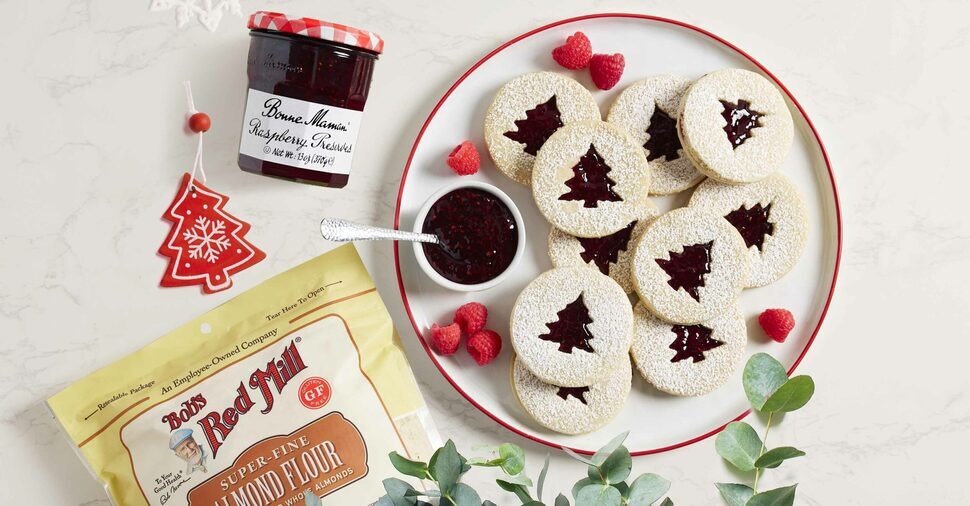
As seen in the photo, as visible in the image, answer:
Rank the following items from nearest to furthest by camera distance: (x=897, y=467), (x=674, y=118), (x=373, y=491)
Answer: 1. (x=373, y=491)
2. (x=674, y=118)
3. (x=897, y=467)

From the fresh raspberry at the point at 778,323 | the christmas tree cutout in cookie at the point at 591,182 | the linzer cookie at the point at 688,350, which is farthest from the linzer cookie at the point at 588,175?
the fresh raspberry at the point at 778,323

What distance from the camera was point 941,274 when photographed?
1522mm

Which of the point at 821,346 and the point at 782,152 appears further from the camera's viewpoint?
the point at 821,346

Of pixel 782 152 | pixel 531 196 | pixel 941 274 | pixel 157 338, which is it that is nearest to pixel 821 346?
pixel 941 274

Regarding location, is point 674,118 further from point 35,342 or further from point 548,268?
point 35,342

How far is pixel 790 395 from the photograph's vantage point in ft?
2.39

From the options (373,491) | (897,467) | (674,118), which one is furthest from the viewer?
(897,467)

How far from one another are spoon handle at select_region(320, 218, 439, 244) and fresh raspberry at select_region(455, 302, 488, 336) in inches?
6.3

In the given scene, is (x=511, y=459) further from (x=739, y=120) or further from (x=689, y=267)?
(x=739, y=120)

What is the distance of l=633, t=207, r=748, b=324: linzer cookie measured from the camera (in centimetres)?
137

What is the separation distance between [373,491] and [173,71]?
93 cm

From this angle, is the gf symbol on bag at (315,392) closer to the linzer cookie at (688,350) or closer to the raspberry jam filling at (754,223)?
the linzer cookie at (688,350)

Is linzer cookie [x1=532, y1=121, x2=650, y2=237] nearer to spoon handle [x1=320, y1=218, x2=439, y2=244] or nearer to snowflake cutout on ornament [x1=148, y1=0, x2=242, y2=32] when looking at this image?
spoon handle [x1=320, y1=218, x2=439, y2=244]

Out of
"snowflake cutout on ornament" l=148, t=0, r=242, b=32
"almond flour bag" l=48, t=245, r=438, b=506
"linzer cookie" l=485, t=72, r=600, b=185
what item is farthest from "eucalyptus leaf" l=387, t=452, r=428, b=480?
"snowflake cutout on ornament" l=148, t=0, r=242, b=32
